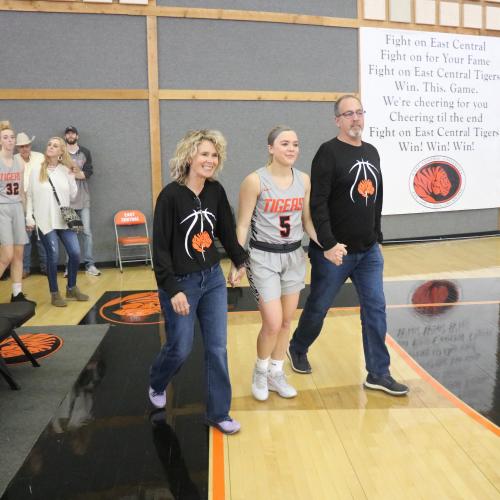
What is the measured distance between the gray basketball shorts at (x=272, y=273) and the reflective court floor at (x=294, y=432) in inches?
29.0

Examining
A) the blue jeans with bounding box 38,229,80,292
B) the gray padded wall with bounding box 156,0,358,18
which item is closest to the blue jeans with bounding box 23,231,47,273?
the blue jeans with bounding box 38,229,80,292

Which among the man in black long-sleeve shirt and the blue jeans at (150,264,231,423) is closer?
the blue jeans at (150,264,231,423)

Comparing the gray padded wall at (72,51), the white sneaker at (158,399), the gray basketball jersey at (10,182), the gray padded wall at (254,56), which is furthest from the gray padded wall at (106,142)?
the white sneaker at (158,399)

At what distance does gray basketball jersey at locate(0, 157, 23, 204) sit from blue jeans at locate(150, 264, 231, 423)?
3.16 meters

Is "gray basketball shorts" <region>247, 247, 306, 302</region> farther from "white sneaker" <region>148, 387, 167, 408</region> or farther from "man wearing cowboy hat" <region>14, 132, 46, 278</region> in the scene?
"man wearing cowboy hat" <region>14, 132, 46, 278</region>

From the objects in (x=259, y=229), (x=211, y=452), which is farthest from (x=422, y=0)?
(x=211, y=452)

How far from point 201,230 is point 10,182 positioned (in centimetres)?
329

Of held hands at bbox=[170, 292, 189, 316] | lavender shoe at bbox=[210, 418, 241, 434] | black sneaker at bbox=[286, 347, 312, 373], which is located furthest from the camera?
black sneaker at bbox=[286, 347, 312, 373]

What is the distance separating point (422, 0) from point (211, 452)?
28.2ft

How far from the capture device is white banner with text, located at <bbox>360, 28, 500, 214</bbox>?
8.72 meters

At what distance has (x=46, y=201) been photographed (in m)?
5.48

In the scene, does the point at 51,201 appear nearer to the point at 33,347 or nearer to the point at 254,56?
the point at 33,347

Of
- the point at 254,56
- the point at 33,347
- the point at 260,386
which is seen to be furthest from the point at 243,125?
the point at 260,386

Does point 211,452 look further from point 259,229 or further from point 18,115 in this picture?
point 18,115
